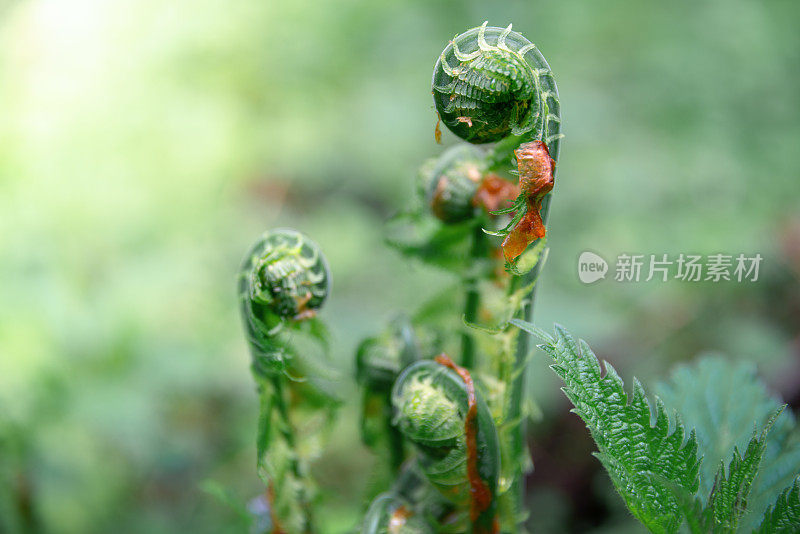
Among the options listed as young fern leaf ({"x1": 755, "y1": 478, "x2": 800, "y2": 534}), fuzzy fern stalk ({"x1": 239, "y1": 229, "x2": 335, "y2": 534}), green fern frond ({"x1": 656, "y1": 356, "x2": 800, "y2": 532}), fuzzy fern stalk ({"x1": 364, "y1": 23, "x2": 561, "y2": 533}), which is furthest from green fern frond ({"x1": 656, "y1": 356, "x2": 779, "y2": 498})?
fuzzy fern stalk ({"x1": 239, "y1": 229, "x2": 335, "y2": 534})

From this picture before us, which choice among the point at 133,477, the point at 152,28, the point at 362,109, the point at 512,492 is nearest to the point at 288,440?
the point at 512,492

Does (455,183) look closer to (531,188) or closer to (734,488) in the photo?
(531,188)

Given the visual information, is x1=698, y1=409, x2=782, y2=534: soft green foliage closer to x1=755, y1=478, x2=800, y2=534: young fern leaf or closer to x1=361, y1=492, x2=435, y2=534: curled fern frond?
x1=755, y1=478, x2=800, y2=534: young fern leaf

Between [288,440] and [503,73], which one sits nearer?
[503,73]

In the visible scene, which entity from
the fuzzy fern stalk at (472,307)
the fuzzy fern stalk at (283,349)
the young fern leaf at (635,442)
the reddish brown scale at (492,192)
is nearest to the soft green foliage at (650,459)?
the young fern leaf at (635,442)

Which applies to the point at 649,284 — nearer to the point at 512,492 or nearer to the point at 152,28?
the point at 512,492

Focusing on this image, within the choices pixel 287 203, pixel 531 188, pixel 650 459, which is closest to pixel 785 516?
pixel 650 459
